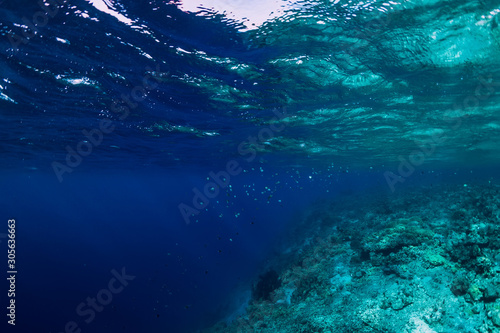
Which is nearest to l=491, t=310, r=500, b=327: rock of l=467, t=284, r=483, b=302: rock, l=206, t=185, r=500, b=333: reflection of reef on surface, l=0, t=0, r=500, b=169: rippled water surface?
l=206, t=185, r=500, b=333: reflection of reef on surface

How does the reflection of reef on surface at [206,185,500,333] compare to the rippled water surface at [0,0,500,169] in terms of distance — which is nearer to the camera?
the reflection of reef on surface at [206,185,500,333]

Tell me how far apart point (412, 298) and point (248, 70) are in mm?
10033

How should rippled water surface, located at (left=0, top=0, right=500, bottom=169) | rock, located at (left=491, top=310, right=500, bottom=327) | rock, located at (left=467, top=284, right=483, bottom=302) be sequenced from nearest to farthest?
rock, located at (left=491, top=310, right=500, bottom=327) < rock, located at (left=467, top=284, right=483, bottom=302) < rippled water surface, located at (left=0, top=0, right=500, bottom=169)

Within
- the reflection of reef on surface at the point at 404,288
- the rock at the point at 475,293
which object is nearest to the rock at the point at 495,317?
the reflection of reef on surface at the point at 404,288

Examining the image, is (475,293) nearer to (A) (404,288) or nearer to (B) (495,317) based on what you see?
(B) (495,317)

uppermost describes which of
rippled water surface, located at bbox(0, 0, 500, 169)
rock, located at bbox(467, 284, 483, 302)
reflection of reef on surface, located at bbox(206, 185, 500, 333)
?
rippled water surface, located at bbox(0, 0, 500, 169)

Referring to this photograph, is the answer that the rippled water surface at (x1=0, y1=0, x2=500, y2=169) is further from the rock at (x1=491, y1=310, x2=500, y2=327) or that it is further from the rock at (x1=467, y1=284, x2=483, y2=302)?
the rock at (x1=491, y1=310, x2=500, y2=327)

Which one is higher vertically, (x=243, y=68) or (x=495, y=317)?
(x=243, y=68)

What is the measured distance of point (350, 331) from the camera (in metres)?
6.16

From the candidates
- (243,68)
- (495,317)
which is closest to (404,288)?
(495,317)

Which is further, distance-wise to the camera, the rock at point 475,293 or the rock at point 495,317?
the rock at point 475,293

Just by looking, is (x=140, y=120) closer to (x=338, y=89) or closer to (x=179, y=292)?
(x=338, y=89)

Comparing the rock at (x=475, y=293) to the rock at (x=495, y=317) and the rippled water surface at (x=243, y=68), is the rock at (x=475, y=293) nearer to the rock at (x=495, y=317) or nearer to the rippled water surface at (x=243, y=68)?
the rock at (x=495, y=317)

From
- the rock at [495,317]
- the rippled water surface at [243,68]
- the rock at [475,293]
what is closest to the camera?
the rock at [495,317]
